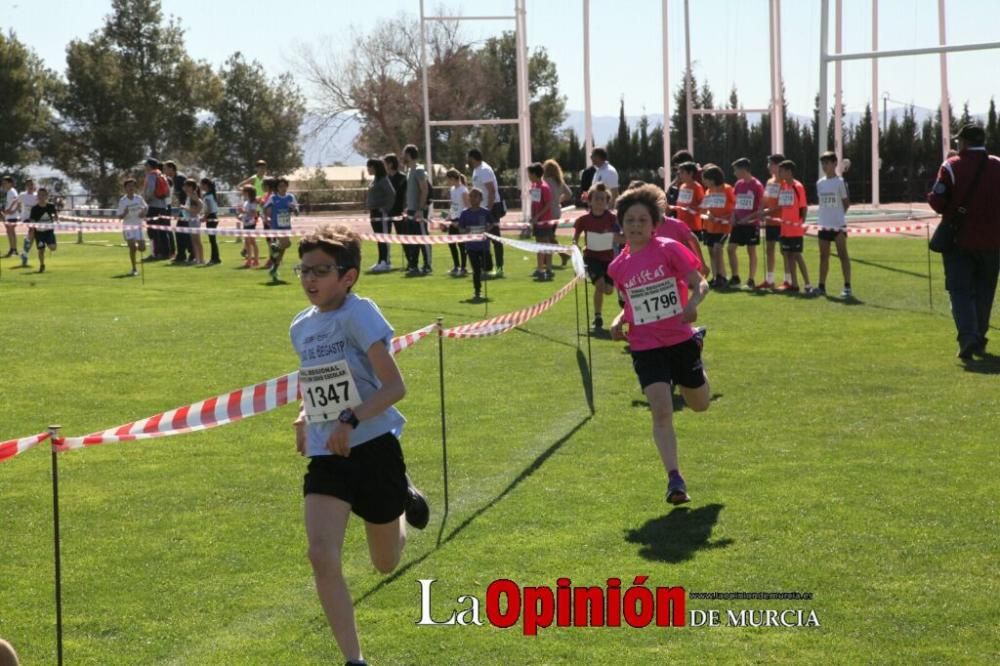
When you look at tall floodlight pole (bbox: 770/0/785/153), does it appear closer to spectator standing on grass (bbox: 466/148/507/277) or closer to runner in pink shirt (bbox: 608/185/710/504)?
spectator standing on grass (bbox: 466/148/507/277)

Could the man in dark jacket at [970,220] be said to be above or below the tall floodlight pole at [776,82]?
below

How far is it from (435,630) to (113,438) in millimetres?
1689

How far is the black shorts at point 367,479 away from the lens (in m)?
5.69

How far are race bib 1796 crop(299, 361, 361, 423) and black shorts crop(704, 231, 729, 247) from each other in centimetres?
1697

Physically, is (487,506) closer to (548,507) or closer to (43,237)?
(548,507)

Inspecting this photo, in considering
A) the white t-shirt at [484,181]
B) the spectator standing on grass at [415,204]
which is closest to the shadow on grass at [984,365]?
the white t-shirt at [484,181]

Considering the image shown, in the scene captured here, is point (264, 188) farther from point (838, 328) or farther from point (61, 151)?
point (61, 151)

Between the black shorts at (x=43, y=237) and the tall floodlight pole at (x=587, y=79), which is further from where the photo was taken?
the tall floodlight pole at (x=587, y=79)

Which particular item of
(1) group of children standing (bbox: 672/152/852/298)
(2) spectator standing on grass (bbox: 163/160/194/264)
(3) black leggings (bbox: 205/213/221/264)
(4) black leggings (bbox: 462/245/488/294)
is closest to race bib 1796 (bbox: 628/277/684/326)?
(1) group of children standing (bbox: 672/152/852/298)

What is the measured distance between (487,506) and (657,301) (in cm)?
165

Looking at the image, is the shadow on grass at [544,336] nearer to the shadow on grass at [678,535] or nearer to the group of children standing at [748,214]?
the group of children standing at [748,214]

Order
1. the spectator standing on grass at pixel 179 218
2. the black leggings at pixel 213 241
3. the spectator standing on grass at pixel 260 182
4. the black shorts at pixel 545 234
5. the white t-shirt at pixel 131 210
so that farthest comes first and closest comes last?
the spectator standing on grass at pixel 179 218, the black leggings at pixel 213 241, the spectator standing on grass at pixel 260 182, the white t-shirt at pixel 131 210, the black shorts at pixel 545 234

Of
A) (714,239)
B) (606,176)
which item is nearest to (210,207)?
(606,176)

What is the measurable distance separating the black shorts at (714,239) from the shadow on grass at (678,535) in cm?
1422
